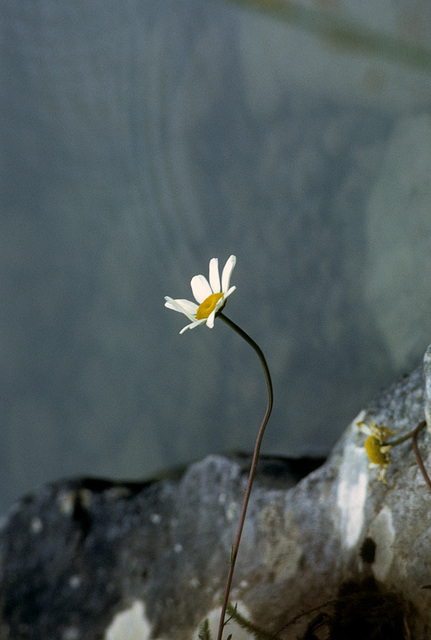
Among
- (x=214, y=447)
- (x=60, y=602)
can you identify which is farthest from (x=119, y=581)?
(x=214, y=447)

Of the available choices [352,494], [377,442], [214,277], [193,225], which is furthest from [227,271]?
[193,225]

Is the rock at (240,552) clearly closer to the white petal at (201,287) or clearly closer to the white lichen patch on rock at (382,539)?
the white lichen patch on rock at (382,539)

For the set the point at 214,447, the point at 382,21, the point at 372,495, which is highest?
the point at 382,21

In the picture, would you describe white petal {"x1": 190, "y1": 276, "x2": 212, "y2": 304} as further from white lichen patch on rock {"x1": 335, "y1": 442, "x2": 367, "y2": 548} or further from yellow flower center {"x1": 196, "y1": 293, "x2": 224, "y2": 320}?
white lichen patch on rock {"x1": 335, "y1": 442, "x2": 367, "y2": 548}

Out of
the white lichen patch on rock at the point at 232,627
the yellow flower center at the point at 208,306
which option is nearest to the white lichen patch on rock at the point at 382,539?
the white lichen patch on rock at the point at 232,627

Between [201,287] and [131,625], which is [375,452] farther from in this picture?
[131,625]

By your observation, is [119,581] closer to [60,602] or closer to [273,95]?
[60,602]
